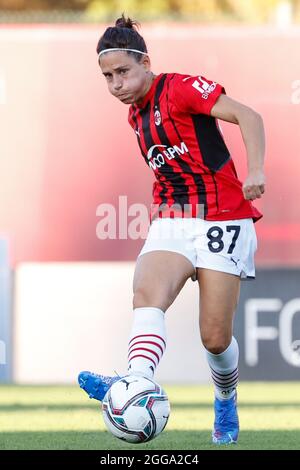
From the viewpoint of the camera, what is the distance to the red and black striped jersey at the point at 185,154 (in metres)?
5.80

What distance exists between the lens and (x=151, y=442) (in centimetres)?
621

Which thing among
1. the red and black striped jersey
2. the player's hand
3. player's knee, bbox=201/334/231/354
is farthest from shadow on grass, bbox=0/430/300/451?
the player's hand

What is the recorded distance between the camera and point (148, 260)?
5730 mm

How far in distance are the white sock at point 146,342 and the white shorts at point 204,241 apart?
0.42 metres

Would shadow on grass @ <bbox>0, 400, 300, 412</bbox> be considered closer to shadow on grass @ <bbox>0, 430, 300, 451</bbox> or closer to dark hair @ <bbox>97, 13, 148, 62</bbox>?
shadow on grass @ <bbox>0, 430, 300, 451</bbox>

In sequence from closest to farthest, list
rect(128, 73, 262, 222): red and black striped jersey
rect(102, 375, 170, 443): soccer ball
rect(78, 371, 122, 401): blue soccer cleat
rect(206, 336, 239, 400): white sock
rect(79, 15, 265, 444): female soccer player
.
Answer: rect(102, 375, 170, 443): soccer ball → rect(78, 371, 122, 401): blue soccer cleat → rect(79, 15, 265, 444): female soccer player → rect(128, 73, 262, 222): red and black striped jersey → rect(206, 336, 239, 400): white sock

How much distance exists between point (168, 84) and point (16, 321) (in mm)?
5219

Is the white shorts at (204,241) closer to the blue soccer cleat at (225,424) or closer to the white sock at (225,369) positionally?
the white sock at (225,369)

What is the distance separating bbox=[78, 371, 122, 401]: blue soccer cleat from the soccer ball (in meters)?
0.21

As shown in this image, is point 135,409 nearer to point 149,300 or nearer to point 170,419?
point 149,300

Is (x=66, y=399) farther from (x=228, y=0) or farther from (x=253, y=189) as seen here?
(x=228, y=0)

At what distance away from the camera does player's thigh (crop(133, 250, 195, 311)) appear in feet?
18.3

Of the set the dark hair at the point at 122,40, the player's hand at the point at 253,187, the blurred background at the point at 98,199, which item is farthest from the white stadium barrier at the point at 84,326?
the player's hand at the point at 253,187

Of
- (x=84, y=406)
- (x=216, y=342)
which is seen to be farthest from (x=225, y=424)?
(x=84, y=406)
